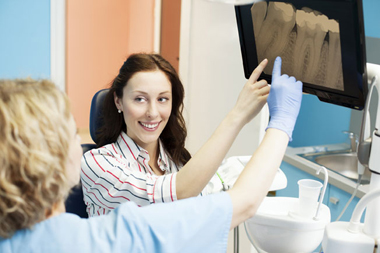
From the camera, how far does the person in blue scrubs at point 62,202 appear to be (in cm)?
70

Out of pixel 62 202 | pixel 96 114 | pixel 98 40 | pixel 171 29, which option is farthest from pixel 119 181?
pixel 98 40

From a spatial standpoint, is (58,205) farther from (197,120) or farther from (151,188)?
(197,120)

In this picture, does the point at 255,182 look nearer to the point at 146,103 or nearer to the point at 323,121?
the point at 146,103

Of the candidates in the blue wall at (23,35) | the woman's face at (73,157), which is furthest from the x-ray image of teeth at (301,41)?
the blue wall at (23,35)

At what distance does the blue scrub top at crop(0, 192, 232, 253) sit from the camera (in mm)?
757

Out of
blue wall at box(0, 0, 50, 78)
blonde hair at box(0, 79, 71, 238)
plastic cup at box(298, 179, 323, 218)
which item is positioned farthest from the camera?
blue wall at box(0, 0, 50, 78)

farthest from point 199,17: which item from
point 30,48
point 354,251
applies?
point 354,251

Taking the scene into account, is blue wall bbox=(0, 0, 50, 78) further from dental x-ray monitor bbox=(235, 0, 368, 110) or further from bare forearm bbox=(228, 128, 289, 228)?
bare forearm bbox=(228, 128, 289, 228)

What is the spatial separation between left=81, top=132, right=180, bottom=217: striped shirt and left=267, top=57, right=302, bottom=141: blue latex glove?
39cm

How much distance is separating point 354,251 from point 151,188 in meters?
0.60

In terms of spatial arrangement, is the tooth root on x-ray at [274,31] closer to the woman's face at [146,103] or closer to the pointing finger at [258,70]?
the pointing finger at [258,70]

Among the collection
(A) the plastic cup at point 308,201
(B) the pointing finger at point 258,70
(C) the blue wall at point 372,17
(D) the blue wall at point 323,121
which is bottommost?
(D) the blue wall at point 323,121

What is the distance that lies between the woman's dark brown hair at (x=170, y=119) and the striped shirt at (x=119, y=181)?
85 millimetres

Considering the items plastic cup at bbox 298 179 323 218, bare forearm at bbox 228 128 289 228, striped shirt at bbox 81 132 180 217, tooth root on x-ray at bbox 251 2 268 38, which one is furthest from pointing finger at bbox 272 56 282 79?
striped shirt at bbox 81 132 180 217
